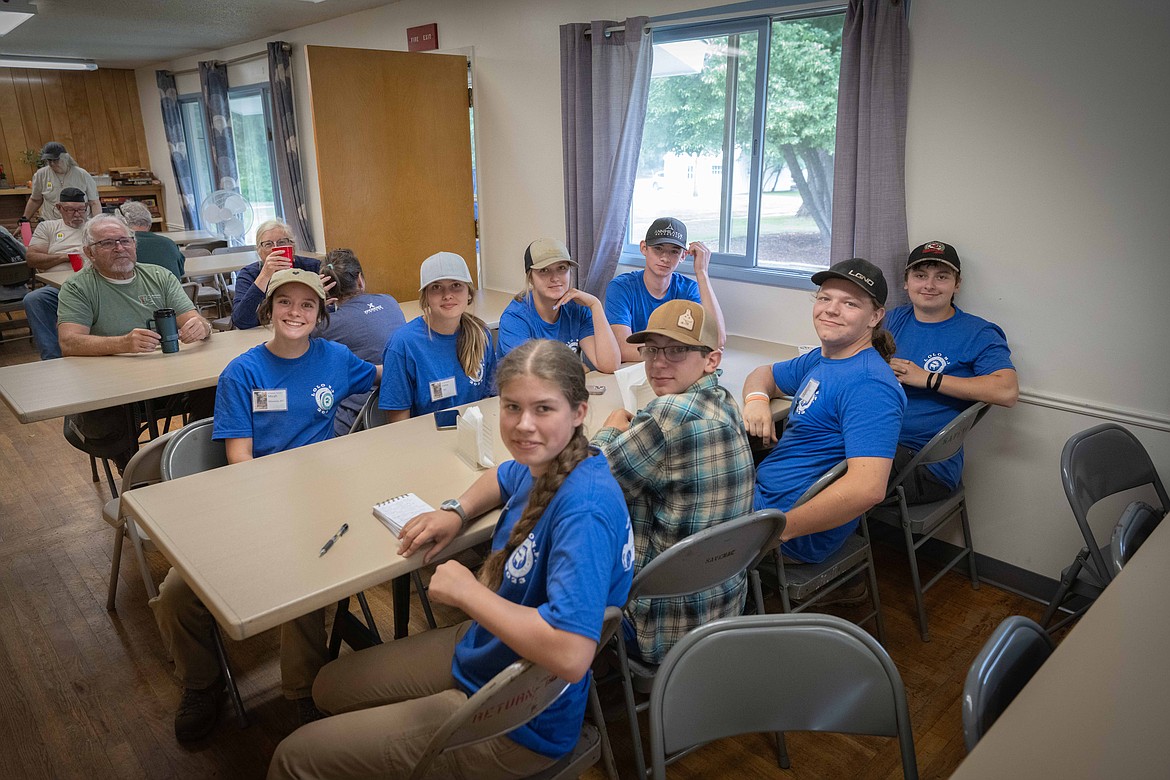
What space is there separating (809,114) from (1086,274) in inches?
51.9

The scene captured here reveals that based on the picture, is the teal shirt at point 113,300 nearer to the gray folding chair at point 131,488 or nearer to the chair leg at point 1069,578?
the gray folding chair at point 131,488

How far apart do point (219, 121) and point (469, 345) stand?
23.3 feet

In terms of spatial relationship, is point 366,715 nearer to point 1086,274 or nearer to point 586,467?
point 586,467

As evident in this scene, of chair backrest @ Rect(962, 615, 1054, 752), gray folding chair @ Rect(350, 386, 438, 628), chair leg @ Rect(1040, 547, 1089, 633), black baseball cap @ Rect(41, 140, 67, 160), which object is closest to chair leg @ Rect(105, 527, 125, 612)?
gray folding chair @ Rect(350, 386, 438, 628)

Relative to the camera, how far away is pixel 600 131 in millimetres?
3922

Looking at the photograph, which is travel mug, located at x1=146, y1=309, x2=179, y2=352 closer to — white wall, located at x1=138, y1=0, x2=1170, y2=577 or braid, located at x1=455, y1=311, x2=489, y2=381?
braid, located at x1=455, y1=311, x2=489, y2=381

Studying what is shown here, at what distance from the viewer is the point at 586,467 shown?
4.56 ft

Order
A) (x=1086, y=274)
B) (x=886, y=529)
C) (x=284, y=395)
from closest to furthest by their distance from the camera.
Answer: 1. (x=284, y=395)
2. (x=1086, y=274)
3. (x=886, y=529)

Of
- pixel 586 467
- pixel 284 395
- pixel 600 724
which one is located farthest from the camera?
pixel 284 395

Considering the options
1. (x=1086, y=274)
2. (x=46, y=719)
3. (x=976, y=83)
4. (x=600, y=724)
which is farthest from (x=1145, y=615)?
(x=46, y=719)

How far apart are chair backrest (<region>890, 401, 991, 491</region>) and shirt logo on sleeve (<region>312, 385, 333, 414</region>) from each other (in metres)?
1.90

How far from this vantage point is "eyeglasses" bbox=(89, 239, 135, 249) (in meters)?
3.12

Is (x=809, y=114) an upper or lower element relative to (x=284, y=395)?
upper

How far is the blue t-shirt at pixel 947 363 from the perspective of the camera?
2668 millimetres
